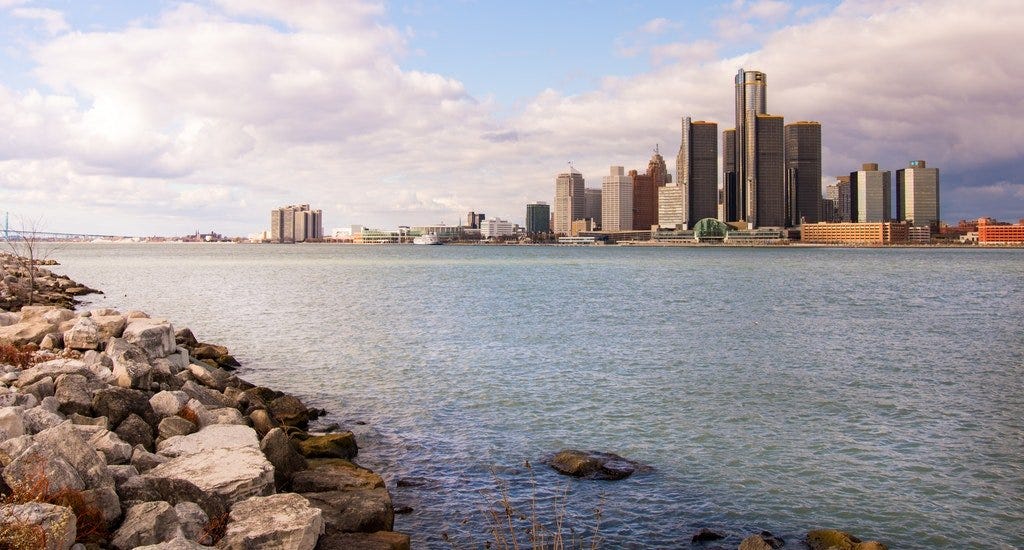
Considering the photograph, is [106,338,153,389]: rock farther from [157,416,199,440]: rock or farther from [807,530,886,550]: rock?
[807,530,886,550]: rock

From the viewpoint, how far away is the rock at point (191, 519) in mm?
9594

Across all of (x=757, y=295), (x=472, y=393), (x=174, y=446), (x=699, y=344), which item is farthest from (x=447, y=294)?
(x=174, y=446)

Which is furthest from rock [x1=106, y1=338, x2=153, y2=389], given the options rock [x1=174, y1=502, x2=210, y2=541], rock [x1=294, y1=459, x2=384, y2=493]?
rock [x1=174, y1=502, x2=210, y2=541]

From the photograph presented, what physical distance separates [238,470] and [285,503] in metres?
1.84

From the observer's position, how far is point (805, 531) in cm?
1310

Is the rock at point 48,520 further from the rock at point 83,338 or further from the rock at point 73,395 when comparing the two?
the rock at point 83,338

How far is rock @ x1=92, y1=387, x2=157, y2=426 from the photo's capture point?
556 inches

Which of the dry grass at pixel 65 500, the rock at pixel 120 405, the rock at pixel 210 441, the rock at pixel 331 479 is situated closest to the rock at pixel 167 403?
the rock at pixel 120 405

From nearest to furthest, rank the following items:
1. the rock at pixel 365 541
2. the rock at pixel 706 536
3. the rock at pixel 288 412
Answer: the rock at pixel 365 541
the rock at pixel 706 536
the rock at pixel 288 412

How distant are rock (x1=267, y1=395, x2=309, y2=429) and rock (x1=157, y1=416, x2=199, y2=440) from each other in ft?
13.4

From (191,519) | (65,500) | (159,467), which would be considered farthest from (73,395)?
(191,519)

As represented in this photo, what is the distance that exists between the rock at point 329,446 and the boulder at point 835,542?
962cm

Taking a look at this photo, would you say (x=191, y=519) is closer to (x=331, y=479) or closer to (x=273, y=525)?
(x=273, y=525)

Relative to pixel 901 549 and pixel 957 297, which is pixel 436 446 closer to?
pixel 901 549
